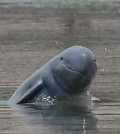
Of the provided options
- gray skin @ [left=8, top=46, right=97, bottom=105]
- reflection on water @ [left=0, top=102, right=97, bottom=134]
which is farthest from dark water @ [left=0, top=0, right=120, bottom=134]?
gray skin @ [left=8, top=46, right=97, bottom=105]

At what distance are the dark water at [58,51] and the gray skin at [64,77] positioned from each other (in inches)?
7.8

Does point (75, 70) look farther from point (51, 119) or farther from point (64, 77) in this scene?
point (51, 119)

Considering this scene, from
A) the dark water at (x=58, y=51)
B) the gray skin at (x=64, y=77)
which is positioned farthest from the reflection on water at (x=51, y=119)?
the gray skin at (x=64, y=77)

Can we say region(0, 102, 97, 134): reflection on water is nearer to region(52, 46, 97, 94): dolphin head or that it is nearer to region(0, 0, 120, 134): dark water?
region(0, 0, 120, 134): dark water

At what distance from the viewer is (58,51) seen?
1298 cm

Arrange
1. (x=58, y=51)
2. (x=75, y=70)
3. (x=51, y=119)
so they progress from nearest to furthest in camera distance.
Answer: (x=51, y=119) → (x=75, y=70) → (x=58, y=51)

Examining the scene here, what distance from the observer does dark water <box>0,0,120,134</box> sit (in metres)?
7.40

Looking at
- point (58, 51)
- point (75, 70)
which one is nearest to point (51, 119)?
point (75, 70)

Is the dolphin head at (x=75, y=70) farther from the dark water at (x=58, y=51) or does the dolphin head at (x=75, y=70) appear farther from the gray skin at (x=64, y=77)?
the dark water at (x=58, y=51)

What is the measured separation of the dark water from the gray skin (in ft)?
0.65

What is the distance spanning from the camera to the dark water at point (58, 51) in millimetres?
7398

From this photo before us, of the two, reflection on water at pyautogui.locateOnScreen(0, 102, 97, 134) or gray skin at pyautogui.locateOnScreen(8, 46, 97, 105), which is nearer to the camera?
reflection on water at pyautogui.locateOnScreen(0, 102, 97, 134)

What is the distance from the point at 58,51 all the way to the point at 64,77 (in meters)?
4.48

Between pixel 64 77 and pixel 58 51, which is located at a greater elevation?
pixel 64 77
